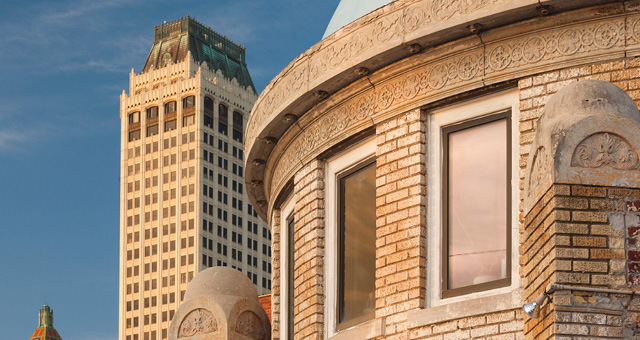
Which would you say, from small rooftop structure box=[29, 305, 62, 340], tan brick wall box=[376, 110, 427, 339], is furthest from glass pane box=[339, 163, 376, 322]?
small rooftop structure box=[29, 305, 62, 340]

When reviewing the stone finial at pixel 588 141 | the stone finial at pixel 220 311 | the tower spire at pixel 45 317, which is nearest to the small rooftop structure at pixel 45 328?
the tower spire at pixel 45 317

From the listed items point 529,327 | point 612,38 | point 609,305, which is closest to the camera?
point 609,305

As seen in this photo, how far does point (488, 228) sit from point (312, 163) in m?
4.57

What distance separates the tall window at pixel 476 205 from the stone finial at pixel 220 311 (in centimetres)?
682

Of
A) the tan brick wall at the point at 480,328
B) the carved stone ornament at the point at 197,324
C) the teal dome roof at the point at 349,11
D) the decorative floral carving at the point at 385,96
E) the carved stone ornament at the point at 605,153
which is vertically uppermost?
the teal dome roof at the point at 349,11

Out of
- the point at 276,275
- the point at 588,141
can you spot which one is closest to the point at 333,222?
the point at 276,275

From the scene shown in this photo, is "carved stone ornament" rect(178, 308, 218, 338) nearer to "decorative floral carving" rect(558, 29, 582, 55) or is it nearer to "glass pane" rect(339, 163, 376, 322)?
"glass pane" rect(339, 163, 376, 322)

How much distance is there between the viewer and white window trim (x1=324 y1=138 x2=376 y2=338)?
70.7ft

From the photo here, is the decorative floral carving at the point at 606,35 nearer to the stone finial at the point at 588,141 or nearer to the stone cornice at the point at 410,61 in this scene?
the stone cornice at the point at 410,61

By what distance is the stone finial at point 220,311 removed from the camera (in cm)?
2486

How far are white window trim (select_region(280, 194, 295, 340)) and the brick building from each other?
1638mm

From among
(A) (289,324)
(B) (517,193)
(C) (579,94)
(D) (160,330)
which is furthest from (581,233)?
(D) (160,330)

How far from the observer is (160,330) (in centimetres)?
19625

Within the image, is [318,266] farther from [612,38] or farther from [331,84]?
[612,38]
